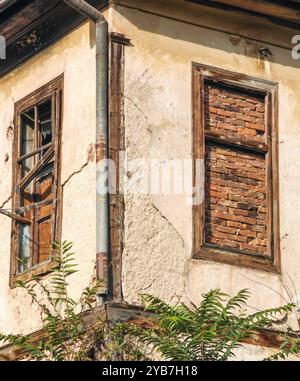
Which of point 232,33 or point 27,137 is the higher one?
point 232,33

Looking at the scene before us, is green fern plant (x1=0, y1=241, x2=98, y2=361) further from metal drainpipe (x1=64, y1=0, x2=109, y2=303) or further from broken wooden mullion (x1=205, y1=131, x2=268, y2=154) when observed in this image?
broken wooden mullion (x1=205, y1=131, x2=268, y2=154)

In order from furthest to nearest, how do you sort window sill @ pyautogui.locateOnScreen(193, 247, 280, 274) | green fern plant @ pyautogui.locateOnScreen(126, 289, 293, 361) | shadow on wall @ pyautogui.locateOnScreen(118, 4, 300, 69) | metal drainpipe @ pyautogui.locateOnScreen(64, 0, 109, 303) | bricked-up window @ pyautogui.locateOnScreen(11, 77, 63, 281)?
bricked-up window @ pyautogui.locateOnScreen(11, 77, 63, 281), shadow on wall @ pyautogui.locateOnScreen(118, 4, 300, 69), window sill @ pyautogui.locateOnScreen(193, 247, 280, 274), metal drainpipe @ pyautogui.locateOnScreen(64, 0, 109, 303), green fern plant @ pyautogui.locateOnScreen(126, 289, 293, 361)

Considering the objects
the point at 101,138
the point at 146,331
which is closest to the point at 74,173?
the point at 101,138

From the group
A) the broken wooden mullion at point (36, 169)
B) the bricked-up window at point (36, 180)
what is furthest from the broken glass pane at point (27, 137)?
the broken wooden mullion at point (36, 169)

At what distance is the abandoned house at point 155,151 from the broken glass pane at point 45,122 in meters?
0.01

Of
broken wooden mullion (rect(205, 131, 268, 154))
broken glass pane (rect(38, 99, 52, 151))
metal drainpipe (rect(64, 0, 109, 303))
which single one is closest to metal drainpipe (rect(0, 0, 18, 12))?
metal drainpipe (rect(64, 0, 109, 303))

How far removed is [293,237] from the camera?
46.2 feet

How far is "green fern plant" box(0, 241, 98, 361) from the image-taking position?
12633 millimetres

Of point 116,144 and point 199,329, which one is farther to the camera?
point 116,144

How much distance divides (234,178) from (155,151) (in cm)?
74

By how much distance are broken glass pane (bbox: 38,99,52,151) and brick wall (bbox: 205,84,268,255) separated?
137cm

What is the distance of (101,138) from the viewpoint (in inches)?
529

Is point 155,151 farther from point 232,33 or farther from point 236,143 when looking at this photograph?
point 232,33
